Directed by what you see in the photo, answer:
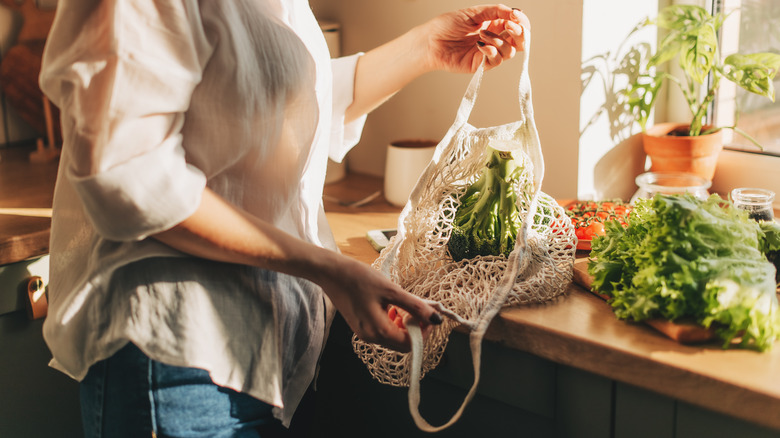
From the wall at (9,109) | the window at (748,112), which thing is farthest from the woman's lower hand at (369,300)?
the wall at (9,109)

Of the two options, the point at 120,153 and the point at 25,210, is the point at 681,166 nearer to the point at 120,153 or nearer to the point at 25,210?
the point at 120,153

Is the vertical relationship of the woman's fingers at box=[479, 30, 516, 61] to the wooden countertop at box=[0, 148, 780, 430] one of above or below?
above

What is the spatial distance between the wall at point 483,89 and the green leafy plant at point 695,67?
0.15 m

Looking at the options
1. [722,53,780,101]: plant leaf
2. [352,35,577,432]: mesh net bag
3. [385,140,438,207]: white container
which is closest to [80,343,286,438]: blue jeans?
[352,35,577,432]: mesh net bag

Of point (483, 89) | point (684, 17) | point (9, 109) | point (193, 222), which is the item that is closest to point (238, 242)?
point (193, 222)

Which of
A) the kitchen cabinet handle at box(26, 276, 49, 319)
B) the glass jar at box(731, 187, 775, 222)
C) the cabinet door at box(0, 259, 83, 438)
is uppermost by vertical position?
the glass jar at box(731, 187, 775, 222)

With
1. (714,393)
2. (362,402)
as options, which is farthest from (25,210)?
(714,393)

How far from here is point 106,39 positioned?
2.25 feet

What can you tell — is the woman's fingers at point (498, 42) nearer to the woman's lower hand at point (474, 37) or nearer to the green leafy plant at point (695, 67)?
the woman's lower hand at point (474, 37)

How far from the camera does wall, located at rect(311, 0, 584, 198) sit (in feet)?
4.50

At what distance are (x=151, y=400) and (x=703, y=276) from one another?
0.64 meters

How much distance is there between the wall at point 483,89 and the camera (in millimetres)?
1373

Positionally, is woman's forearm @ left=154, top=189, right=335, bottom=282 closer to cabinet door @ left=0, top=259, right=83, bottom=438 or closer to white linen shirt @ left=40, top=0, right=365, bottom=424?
white linen shirt @ left=40, top=0, right=365, bottom=424

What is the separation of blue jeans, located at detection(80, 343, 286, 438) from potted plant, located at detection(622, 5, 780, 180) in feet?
3.18
